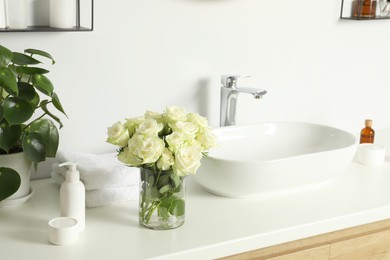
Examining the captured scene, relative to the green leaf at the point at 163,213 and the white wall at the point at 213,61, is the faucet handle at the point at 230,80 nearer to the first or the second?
the white wall at the point at 213,61

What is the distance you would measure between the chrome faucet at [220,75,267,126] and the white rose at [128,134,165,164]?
0.66m

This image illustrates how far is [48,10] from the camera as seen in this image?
1.93 m

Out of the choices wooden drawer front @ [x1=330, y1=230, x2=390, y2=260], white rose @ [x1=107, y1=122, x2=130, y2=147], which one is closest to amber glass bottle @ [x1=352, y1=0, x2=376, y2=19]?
wooden drawer front @ [x1=330, y1=230, x2=390, y2=260]

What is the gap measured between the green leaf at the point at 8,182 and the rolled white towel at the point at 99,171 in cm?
19

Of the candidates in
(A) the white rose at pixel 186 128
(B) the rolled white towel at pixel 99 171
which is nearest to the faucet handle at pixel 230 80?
(B) the rolled white towel at pixel 99 171

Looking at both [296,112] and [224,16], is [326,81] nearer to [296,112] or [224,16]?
[296,112]

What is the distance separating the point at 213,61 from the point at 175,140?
0.73m

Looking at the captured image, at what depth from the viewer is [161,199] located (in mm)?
1680

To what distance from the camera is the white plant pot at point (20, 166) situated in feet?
5.64

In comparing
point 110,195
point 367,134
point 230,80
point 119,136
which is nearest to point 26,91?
point 119,136

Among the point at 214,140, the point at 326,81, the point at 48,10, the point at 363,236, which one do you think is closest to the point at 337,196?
the point at 363,236

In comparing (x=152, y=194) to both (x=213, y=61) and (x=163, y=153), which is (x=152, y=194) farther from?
(x=213, y=61)

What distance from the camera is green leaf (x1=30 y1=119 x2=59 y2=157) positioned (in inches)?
67.7

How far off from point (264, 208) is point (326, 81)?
2.93 feet
